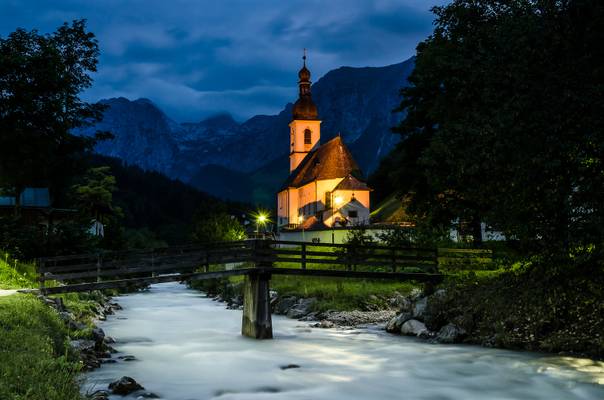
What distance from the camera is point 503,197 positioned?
18.5 meters

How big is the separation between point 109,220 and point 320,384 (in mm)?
56080

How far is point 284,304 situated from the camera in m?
32.8

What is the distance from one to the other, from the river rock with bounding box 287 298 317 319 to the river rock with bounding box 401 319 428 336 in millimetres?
7703

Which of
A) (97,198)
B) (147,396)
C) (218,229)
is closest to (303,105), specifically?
(218,229)

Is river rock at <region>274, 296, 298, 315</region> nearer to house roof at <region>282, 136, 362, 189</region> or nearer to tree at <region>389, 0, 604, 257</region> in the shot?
tree at <region>389, 0, 604, 257</region>

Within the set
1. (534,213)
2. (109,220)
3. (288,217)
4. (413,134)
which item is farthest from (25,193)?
(534,213)

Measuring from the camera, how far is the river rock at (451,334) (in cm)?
2117

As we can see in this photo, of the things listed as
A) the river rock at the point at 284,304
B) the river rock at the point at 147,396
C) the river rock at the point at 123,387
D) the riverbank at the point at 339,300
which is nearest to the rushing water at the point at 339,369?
the river rock at the point at 147,396

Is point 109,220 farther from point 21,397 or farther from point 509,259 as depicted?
point 21,397

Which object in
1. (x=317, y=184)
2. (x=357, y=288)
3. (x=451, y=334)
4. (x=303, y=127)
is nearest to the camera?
(x=451, y=334)

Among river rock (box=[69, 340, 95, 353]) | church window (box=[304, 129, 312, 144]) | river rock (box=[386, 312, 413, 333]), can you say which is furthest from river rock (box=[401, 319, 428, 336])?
church window (box=[304, 129, 312, 144])

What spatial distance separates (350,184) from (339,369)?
57796mm

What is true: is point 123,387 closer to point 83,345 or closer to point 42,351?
point 42,351

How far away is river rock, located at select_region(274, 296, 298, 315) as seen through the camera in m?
32.3
